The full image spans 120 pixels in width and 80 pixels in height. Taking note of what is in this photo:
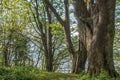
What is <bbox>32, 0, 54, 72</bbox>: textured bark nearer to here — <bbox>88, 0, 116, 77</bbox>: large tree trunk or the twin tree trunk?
the twin tree trunk

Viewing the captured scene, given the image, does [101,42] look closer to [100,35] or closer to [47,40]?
[100,35]

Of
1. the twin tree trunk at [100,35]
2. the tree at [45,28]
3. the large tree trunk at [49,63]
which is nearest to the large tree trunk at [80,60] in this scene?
the twin tree trunk at [100,35]

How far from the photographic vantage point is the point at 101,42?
30.5 ft

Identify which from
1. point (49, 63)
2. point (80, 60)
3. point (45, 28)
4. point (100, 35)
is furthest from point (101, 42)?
point (45, 28)

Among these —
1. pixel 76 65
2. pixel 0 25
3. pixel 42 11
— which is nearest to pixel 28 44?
pixel 0 25

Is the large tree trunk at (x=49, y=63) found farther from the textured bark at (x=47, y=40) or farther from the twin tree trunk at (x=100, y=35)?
Answer: the twin tree trunk at (x=100, y=35)

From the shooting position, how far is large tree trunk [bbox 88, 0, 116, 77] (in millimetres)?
9062

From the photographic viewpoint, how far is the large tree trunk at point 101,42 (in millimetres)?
9062

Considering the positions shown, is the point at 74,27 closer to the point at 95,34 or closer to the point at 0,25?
the point at 0,25

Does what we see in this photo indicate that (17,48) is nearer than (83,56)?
No

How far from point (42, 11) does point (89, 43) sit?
1283cm

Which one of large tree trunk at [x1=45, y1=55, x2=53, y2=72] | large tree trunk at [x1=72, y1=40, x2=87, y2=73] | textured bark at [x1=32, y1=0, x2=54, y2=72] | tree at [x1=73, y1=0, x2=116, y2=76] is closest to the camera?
tree at [x1=73, y1=0, x2=116, y2=76]

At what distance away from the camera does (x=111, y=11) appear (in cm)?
908

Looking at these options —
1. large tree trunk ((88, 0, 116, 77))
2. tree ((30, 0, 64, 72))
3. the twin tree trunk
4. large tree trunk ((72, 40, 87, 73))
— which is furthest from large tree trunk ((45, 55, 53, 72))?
large tree trunk ((88, 0, 116, 77))
